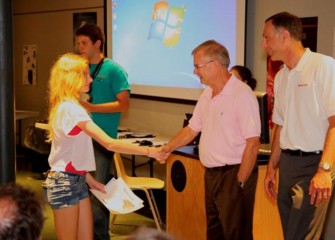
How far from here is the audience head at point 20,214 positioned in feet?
4.21

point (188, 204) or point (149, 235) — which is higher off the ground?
point (149, 235)

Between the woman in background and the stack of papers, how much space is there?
0.50 ft

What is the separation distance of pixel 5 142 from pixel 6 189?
1409 millimetres

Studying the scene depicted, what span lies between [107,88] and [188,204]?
1128 mm

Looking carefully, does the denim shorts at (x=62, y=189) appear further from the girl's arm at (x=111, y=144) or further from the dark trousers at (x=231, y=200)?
the dark trousers at (x=231, y=200)

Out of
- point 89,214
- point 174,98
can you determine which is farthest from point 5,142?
point 174,98

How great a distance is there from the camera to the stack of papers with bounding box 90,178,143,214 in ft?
10.6

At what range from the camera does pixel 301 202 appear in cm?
277

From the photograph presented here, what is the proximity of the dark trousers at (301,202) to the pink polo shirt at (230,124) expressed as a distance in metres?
0.29

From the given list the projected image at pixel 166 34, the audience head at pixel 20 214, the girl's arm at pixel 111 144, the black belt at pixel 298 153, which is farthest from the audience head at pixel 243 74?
the audience head at pixel 20 214

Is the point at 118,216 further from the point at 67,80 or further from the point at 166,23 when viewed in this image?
the point at 67,80

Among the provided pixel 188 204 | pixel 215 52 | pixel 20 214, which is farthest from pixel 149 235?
pixel 188 204

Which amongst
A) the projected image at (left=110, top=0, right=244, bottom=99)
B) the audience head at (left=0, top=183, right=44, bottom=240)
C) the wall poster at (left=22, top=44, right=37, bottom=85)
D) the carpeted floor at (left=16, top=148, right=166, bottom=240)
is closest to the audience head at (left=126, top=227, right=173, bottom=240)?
the audience head at (left=0, top=183, right=44, bottom=240)

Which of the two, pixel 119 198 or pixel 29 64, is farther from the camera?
pixel 29 64
